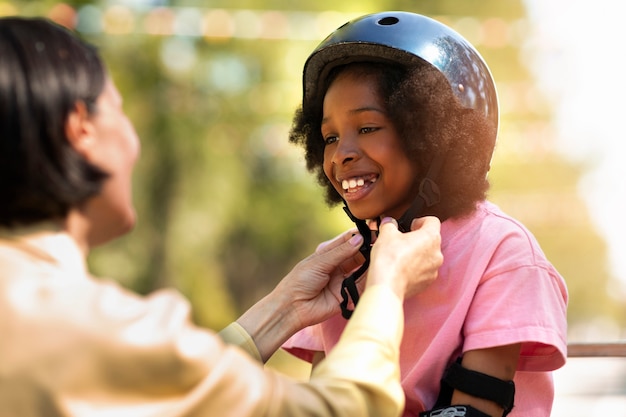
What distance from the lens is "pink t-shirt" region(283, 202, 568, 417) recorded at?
242cm

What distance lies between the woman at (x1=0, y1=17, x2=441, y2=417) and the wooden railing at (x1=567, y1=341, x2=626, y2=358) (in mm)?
1484

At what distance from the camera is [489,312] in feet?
8.01

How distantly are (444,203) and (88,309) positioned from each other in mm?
1373

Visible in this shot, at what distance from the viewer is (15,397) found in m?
1.58

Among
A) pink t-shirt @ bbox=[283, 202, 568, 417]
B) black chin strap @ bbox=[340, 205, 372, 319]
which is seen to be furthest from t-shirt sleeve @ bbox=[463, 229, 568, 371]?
black chin strap @ bbox=[340, 205, 372, 319]

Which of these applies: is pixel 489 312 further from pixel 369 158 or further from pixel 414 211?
pixel 369 158

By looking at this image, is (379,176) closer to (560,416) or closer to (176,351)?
(176,351)

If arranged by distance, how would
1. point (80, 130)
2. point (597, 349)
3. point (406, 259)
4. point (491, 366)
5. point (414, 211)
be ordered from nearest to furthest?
1. point (80, 130)
2. point (406, 259)
3. point (491, 366)
4. point (414, 211)
5. point (597, 349)

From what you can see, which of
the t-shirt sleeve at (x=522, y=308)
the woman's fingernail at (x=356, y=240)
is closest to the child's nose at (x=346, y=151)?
the woman's fingernail at (x=356, y=240)

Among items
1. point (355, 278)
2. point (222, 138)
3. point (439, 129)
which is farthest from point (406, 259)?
point (222, 138)

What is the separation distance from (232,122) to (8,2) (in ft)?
13.7

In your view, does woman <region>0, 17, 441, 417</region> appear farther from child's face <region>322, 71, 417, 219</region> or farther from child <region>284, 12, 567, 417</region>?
child's face <region>322, 71, 417, 219</region>

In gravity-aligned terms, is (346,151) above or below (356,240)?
above

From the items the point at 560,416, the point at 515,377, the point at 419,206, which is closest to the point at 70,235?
the point at 419,206
